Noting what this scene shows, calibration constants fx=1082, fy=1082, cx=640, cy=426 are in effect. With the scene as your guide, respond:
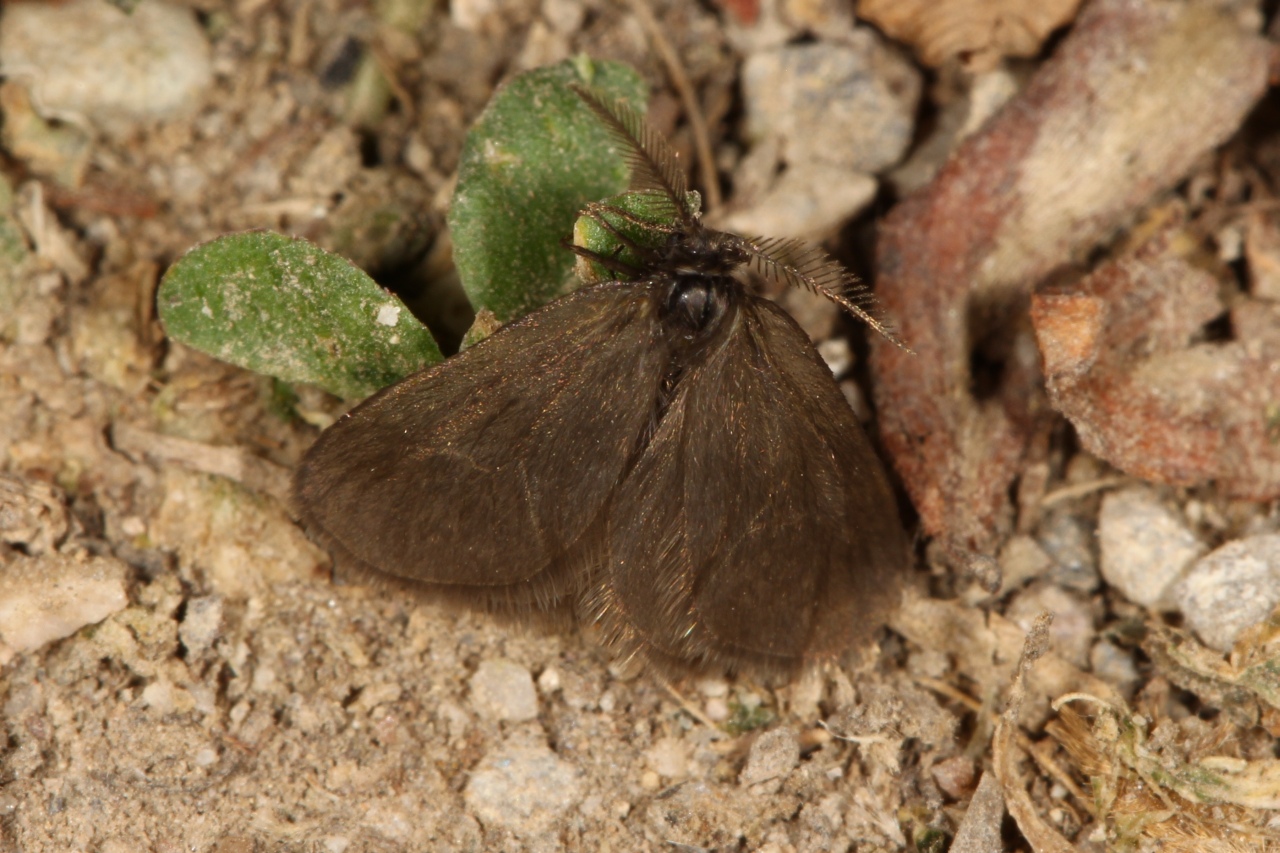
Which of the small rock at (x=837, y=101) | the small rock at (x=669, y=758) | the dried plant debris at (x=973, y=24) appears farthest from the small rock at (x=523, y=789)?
the dried plant debris at (x=973, y=24)

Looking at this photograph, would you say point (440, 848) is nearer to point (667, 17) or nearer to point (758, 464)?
point (758, 464)

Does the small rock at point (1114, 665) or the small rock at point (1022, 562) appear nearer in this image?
the small rock at point (1114, 665)

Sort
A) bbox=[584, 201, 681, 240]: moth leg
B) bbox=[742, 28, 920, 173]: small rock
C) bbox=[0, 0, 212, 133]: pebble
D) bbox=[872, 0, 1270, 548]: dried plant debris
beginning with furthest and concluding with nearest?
bbox=[742, 28, 920, 173]: small rock, bbox=[0, 0, 212, 133]: pebble, bbox=[872, 0, 1270, 548]: dried plant debris, bbox=[584, 201, 681, 240]: moth leg

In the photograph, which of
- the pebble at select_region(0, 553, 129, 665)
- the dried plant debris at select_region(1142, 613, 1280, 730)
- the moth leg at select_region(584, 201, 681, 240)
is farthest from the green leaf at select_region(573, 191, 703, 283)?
the dried plant debris at select_region(1142, 613, 1280, 730)

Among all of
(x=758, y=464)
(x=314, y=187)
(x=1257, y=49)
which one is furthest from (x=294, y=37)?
(x=1257, y=49)

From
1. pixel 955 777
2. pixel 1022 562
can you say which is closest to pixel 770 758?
pixel 955 777

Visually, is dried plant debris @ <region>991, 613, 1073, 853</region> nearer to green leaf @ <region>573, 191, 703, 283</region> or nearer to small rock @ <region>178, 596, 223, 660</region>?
green leaf @ <region>573, 191, 703, 283</region>

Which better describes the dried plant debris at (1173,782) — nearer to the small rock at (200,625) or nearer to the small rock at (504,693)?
the small rock at (504,693)
